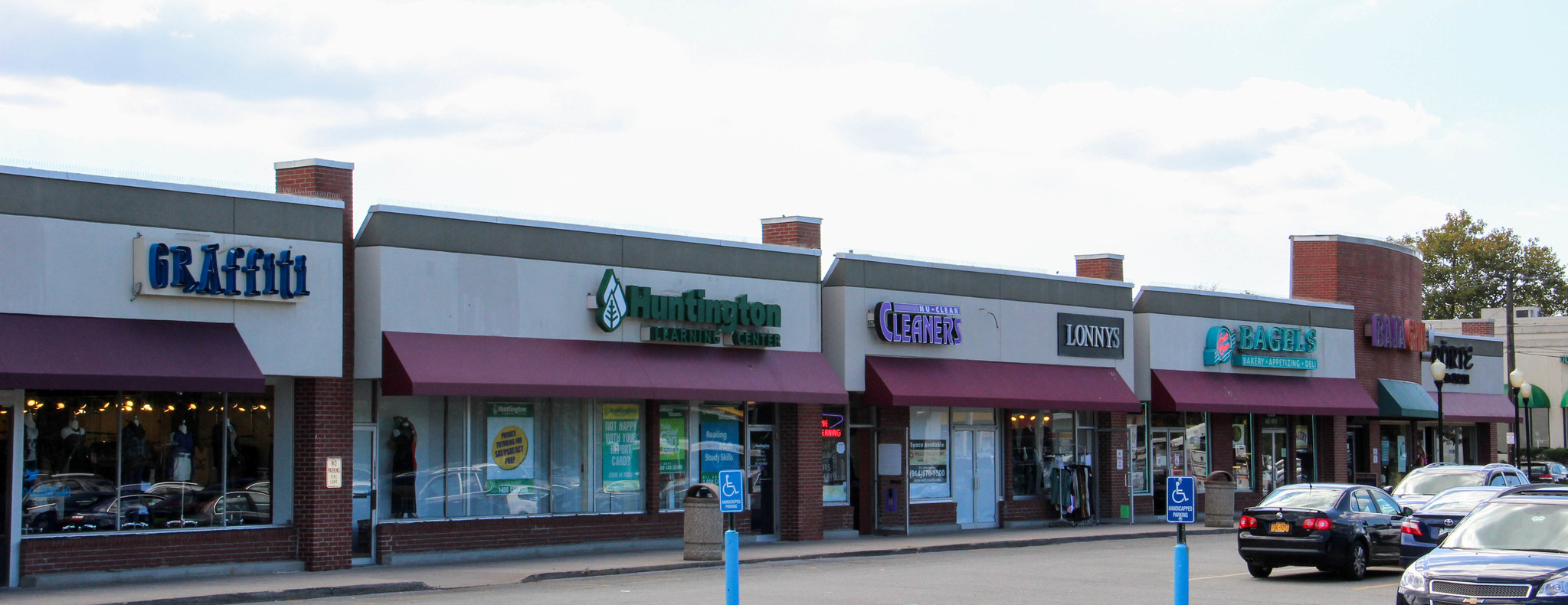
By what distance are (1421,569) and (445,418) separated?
14.8 metres

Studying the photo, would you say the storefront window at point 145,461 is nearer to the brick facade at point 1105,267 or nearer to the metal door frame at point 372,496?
the metal door frame at point 372,496

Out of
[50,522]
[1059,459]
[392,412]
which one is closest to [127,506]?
[50,522]

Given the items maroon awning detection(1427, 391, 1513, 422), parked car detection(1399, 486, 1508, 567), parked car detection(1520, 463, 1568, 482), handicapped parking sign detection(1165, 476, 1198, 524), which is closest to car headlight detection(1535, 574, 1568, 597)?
handicapped parking sign detection(1165, 476, 1198, 524)

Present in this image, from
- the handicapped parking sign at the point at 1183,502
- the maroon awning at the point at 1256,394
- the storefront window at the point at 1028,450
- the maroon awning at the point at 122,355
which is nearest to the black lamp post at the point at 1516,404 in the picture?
the maroon awning at the point at 1256,394

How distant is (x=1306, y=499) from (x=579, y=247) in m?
11.8

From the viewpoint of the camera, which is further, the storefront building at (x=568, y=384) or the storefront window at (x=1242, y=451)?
the storefront window at (x=1242, y=451)

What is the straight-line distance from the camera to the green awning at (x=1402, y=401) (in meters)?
41.4

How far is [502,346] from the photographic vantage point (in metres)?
22.9

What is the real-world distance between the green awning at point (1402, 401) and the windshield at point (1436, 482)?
16.1 meters

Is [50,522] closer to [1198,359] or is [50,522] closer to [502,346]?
[502,346]

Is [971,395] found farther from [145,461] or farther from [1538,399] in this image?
[1538,399]

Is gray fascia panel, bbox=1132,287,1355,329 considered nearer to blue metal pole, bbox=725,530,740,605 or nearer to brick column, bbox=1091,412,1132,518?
brick column, bbox=1091,412,1132,518

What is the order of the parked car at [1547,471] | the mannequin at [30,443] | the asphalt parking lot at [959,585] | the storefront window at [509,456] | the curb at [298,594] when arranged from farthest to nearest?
the parked car at [1547,471]
the storefront window at [509,456]
the mannequin at [30,443]
the asphalt parking lot at [959,585]
the curb at [298,594]

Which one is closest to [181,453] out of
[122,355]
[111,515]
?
[111,515]
